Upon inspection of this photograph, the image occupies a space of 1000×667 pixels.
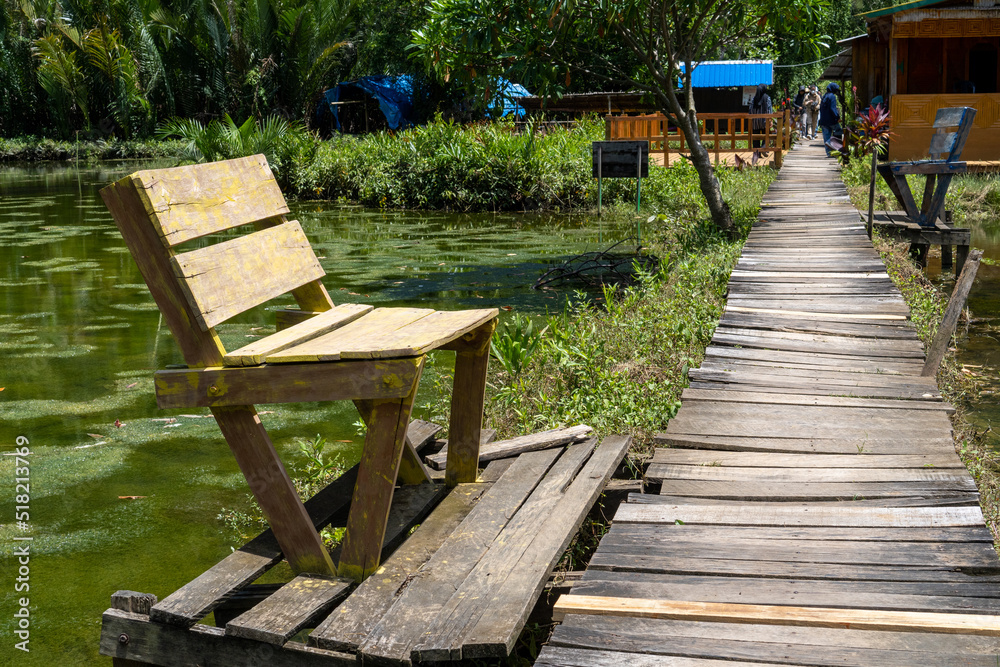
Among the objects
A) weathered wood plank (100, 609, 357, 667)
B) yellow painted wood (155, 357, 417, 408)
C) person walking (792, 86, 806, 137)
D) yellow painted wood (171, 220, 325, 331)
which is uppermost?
person walking (792, 86, 806, 137)

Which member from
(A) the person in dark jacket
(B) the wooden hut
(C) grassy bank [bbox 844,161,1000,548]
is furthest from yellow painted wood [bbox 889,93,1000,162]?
(C) grassy bank [bbox 844,161,1000,548]

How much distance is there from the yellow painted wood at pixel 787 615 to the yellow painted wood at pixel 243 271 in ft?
4.11

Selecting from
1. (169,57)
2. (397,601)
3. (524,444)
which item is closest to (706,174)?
(524,444)

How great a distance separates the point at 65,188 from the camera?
21969mm

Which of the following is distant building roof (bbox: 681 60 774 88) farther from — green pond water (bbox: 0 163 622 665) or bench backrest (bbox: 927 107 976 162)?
bench backrest (bbox: 927 107 976 162)

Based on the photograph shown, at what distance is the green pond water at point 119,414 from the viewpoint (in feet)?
12.4

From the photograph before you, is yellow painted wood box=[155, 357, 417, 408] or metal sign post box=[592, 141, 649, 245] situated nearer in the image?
yellow painted wood box=[155, 357, 417, 408]

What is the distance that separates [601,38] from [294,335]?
25.7ft

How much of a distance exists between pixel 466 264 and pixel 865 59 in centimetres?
1908

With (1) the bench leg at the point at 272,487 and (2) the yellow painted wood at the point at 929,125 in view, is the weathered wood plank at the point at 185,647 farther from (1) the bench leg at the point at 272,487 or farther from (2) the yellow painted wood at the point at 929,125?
(2) the yellow painted wood at the point at 929,125

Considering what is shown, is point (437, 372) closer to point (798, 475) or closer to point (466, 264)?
point (798, 475)

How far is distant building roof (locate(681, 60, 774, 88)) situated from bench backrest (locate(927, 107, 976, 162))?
19.3m

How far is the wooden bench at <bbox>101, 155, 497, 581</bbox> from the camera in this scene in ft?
8.22

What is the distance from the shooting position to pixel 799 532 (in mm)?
2961
